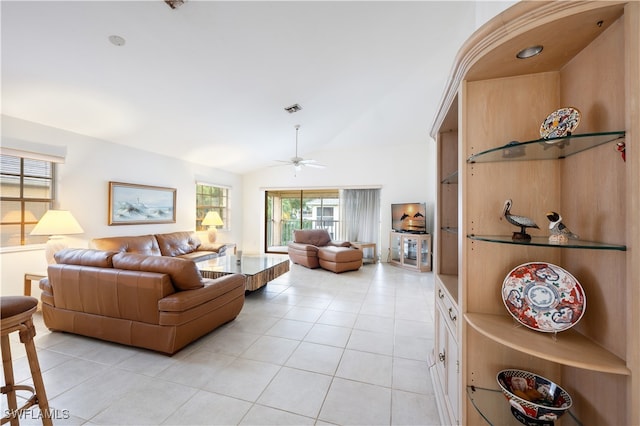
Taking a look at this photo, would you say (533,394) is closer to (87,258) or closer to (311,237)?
(87,258)

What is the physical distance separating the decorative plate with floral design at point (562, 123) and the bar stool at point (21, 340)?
245 cm

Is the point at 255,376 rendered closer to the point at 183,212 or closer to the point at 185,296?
the point at 185,296

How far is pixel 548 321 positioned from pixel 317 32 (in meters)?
2.87

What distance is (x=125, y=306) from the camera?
222 centimetres

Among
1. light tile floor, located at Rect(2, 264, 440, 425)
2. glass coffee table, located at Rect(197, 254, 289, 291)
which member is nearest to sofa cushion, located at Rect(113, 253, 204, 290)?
light tile floor, located at Rect(2, 264, 440, 425)

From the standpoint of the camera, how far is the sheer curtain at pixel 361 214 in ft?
22.8

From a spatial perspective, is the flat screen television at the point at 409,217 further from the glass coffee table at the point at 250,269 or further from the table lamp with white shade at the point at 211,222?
the table lamp with white shade at the point at 211,222

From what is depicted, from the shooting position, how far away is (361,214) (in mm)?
7070

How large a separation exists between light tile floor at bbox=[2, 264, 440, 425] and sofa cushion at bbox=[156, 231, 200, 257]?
1930mm

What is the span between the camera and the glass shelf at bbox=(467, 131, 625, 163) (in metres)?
0.87

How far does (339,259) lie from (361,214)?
221 centimetres

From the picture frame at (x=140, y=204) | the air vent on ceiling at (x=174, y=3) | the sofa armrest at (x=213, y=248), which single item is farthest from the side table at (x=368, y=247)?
the air vent on ceiling at (x=174, y=3)

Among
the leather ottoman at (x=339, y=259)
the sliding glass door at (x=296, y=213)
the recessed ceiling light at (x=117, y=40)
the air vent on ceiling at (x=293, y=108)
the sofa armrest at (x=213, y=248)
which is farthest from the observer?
the sliding glass door at (x=296, y=213)

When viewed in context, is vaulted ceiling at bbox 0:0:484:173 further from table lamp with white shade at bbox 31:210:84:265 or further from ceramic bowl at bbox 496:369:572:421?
ceramic bowl at bbox 496:369:572:421
